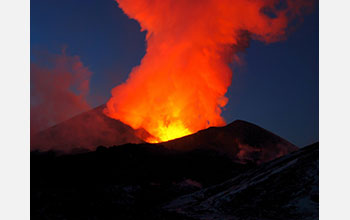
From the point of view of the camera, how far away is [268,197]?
13.9 meters

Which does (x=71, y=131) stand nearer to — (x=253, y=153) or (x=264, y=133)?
(x=253, y=153)

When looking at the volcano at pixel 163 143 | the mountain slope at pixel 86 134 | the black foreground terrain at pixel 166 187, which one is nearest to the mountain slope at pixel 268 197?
the black foreground terrain at pixel 166 187

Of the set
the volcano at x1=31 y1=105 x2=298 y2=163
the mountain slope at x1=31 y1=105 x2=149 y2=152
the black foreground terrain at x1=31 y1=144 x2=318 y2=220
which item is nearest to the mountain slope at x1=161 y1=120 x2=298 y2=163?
the volcano at x1=31 y1=105 x2=298 y2=163

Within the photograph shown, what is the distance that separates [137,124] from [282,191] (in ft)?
99.6

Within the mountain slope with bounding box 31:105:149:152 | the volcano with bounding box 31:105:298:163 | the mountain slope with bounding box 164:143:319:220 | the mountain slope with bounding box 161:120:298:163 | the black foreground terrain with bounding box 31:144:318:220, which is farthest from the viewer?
the mountain slope with bounding box 31:105:149:152

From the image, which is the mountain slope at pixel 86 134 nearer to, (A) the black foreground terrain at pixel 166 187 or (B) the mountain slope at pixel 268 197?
(A) the black foreground terrain at pixel 166 187

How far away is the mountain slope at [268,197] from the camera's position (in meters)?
12.3

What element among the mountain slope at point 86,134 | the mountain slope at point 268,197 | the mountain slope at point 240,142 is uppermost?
the mountain slope at point 86,134

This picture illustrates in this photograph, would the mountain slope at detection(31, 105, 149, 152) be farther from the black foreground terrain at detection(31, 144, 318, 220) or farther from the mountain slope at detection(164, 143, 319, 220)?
the mountain slope at detection(164, 143, 319, 220)

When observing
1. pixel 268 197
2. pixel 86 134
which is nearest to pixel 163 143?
pixel 86 134

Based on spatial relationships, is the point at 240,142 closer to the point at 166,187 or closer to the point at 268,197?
the point at 166,187

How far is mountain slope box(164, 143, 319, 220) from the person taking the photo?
12273 mm

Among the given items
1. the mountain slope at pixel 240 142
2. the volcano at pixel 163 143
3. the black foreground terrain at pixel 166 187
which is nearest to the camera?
the black foreground terrain at pixel 166 187

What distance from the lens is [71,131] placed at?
1651 inches
